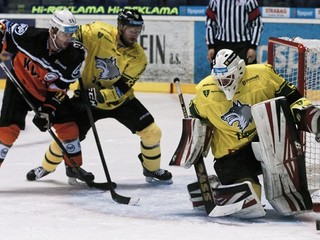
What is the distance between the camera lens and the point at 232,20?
7047mm

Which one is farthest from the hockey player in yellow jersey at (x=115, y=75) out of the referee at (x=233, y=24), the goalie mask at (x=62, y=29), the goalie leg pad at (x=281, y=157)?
the referee at (x=233, y=24)

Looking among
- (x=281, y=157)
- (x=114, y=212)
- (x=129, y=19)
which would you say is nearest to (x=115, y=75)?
(x=129, y=19)

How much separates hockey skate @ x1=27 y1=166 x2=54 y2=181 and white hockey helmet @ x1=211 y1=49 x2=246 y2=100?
1266mm

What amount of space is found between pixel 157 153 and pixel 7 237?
1382 millimetres

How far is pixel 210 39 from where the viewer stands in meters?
6.84

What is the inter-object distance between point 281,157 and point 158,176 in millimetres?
1068

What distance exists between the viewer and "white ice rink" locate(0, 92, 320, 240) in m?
3.91

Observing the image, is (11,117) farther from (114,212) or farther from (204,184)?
(204,184)

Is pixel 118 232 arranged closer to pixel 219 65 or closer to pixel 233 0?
pixel 219 65

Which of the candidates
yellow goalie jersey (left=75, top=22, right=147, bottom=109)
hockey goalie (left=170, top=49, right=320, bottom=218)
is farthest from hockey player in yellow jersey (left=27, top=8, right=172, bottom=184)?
hockey goalie (left=170, top=49, right=320, bottom=218)

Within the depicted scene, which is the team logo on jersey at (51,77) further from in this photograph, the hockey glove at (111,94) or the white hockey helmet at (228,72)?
the white hockey helmet at (228,72)

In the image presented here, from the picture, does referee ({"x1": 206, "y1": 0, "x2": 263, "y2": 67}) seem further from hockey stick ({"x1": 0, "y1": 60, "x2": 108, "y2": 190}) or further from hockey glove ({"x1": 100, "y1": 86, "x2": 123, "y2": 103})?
hockey stick ({"x1": 0, "y1": 60, "x2": 108, "y2": 190})

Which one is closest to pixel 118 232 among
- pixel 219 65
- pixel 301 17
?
pixel 219 65

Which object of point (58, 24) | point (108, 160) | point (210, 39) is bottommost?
point (108, 160)
